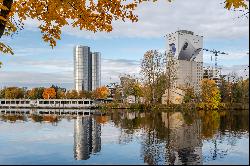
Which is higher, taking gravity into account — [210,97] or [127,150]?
[210,97]

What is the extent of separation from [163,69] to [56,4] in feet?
288

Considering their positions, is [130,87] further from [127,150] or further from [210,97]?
[127,150]

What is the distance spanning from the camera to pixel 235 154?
22.7m

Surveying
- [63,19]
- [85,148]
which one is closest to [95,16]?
[63,19]

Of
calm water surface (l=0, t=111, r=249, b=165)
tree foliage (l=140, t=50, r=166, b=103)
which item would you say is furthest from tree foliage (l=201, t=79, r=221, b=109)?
calm water surface (l=0, t=111, r=249, b=165)

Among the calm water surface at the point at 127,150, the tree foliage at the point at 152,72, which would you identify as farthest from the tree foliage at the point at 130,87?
the calm water surface at the point at 127,150

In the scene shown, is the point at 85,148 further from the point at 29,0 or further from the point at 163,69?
the point at 163,69

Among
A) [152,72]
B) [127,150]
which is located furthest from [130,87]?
Result: [127,150]

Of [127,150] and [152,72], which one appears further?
[152,72]

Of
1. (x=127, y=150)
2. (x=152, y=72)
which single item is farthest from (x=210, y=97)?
(x=127, y=150)

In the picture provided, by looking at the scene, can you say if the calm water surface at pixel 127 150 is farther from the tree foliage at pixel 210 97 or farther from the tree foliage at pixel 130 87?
the tree foliage at pixel 130 87

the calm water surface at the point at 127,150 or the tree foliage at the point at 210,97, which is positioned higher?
the tree foliage at the point at 210,97

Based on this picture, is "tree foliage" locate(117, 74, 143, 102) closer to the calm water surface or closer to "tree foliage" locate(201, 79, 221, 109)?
"tree foliage" locate(201, 79, 221, 109)

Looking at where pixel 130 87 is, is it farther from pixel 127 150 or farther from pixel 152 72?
pixel 127 150
